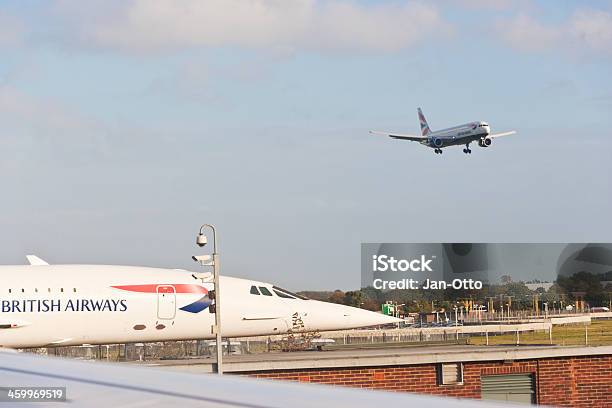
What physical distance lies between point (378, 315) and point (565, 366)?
6.35 m

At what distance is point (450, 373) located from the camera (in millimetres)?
27094

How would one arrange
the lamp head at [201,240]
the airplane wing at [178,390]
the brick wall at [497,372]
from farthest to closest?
the lamp head at [201,240] < the brick wall at [497,372] < the airplane wing at [178,390]

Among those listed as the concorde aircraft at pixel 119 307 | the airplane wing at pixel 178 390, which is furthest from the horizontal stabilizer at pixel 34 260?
the airplane wing at pixel 178 390

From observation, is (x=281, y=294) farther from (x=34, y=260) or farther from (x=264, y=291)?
(x=34, y=260)

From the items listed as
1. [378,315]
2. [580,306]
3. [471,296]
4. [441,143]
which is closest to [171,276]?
[378,315]

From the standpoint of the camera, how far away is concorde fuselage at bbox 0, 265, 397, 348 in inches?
1160

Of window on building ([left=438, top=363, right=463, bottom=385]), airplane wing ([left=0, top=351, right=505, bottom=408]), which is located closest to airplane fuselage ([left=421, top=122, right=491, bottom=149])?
window on building ([left=438, top=363, right=463, bottom=385])

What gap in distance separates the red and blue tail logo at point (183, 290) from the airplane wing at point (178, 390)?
24657 mm

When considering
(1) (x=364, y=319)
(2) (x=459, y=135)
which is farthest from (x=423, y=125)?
(1) (x=364, y=319)

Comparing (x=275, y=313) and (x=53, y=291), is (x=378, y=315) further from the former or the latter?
(x=53, y=291)

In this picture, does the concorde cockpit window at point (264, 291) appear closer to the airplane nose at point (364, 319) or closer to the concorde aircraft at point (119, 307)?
the concorde aircraft at point (119, 307)

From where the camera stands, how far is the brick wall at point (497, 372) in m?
26.2

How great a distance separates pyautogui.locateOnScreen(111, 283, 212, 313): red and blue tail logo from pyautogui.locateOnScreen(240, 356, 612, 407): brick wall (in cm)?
→ 472

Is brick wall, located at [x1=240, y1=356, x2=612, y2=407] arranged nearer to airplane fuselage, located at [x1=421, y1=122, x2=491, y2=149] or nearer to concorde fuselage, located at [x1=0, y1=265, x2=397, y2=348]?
concorde fuselage, located at [x1=0, y1=265, x2=397, y2=348]
